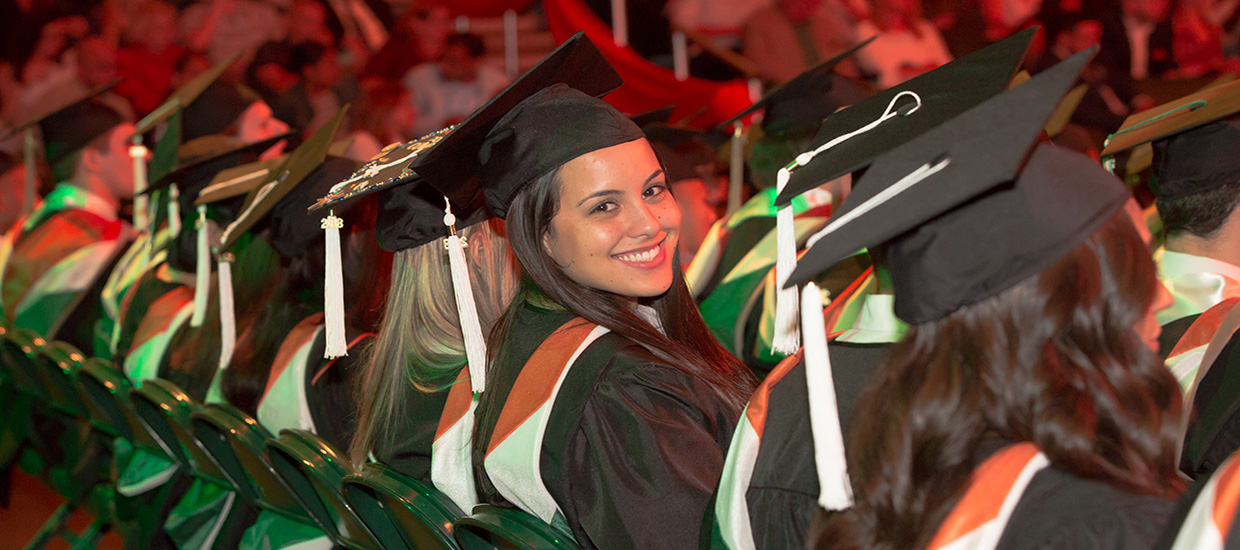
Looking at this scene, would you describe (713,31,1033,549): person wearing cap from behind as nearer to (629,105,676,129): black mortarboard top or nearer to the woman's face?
the woman's face

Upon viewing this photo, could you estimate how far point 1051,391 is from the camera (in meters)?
1.01

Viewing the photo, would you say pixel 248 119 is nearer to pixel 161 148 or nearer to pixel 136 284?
pixel 161 148

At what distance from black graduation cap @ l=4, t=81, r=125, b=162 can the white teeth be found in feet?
13.2

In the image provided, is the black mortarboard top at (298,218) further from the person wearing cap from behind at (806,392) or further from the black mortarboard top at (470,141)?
the person wearing cap from behind at (806,392)

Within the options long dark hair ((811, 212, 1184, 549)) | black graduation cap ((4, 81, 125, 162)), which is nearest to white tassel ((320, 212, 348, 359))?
long dark hair ((811, 212, 1184, 549))

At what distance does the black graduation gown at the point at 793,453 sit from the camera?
4.00ft

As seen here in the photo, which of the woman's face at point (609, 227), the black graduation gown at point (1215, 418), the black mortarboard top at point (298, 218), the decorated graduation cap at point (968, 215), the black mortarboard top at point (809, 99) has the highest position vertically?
the black mortarboard top at point (298, 218)

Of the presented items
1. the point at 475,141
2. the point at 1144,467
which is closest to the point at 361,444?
the point at 475,141

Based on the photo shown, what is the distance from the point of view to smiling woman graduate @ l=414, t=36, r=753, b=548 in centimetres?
158

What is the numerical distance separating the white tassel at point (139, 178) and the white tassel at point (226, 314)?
4.69 feet

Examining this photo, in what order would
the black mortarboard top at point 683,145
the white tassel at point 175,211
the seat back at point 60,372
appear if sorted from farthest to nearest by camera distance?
the white tassel at point 175,211 → the black mortarboard top at point 683,145 → the seat back at point 60,372

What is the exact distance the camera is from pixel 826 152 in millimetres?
1442

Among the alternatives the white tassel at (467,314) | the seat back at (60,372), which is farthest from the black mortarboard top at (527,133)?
the seat back at (60,372)

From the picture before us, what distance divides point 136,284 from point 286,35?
3398mm
